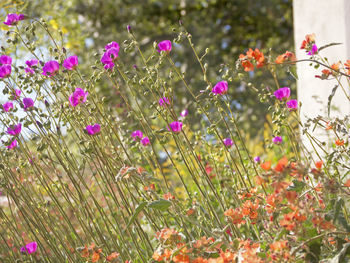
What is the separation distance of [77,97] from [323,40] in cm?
166

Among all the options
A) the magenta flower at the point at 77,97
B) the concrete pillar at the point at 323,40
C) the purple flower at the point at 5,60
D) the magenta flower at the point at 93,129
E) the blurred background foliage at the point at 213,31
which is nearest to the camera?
the magenta flower at the point at 93,129

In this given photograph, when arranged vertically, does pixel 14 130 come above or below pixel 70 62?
below

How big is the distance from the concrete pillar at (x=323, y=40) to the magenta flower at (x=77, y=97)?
1.08 meters

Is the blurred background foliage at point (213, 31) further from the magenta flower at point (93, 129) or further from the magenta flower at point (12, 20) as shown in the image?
the magenta flower at point (93, 129)

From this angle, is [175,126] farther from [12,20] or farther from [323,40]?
[323,40]

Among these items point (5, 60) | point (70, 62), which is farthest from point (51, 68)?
point (5, 60)

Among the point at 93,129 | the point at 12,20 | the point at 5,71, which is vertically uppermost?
the point at 12,20

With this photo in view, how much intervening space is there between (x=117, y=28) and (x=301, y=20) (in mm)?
4752

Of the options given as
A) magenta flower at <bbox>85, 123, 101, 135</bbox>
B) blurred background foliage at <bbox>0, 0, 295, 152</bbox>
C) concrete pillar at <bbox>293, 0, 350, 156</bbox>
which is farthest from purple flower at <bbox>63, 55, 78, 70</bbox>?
blurred background foliage at <bbox>0, 0, 295, 152</bbox>

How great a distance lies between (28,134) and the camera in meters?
1.98

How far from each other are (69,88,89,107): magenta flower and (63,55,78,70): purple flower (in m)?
0.10

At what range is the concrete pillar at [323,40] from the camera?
2.51 metres

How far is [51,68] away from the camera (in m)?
1.64

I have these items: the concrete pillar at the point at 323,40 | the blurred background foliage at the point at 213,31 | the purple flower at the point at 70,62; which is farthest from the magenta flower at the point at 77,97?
the blurred background foliage at the point at 213,31
